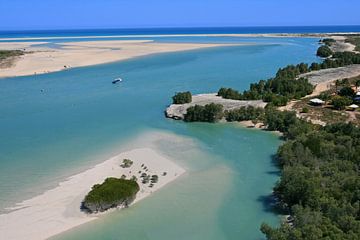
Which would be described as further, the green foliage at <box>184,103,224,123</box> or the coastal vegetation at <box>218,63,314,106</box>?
the coastal vegetation at <box>218,63,314,106</box>

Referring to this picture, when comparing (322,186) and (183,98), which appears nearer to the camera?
(322,186)

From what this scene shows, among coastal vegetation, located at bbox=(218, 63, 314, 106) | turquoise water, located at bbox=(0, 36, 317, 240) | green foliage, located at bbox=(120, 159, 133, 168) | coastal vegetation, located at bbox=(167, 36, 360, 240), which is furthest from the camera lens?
coastal vegetation, located at bbox=(218, 63, 314, 106)

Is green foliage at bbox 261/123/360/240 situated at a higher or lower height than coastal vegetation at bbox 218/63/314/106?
higher

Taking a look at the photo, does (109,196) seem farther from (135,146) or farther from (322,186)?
(135,146)

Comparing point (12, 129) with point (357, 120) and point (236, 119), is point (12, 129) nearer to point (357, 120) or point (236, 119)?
point (236, 119)

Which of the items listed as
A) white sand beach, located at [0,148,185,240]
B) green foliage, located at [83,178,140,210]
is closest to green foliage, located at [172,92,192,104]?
white sand beach, located at [0,148,185,240]

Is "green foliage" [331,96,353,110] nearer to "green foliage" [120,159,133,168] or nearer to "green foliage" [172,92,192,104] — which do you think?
"green foliage" [172,92,192,104]

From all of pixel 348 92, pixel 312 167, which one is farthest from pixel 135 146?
pixel 348 92
